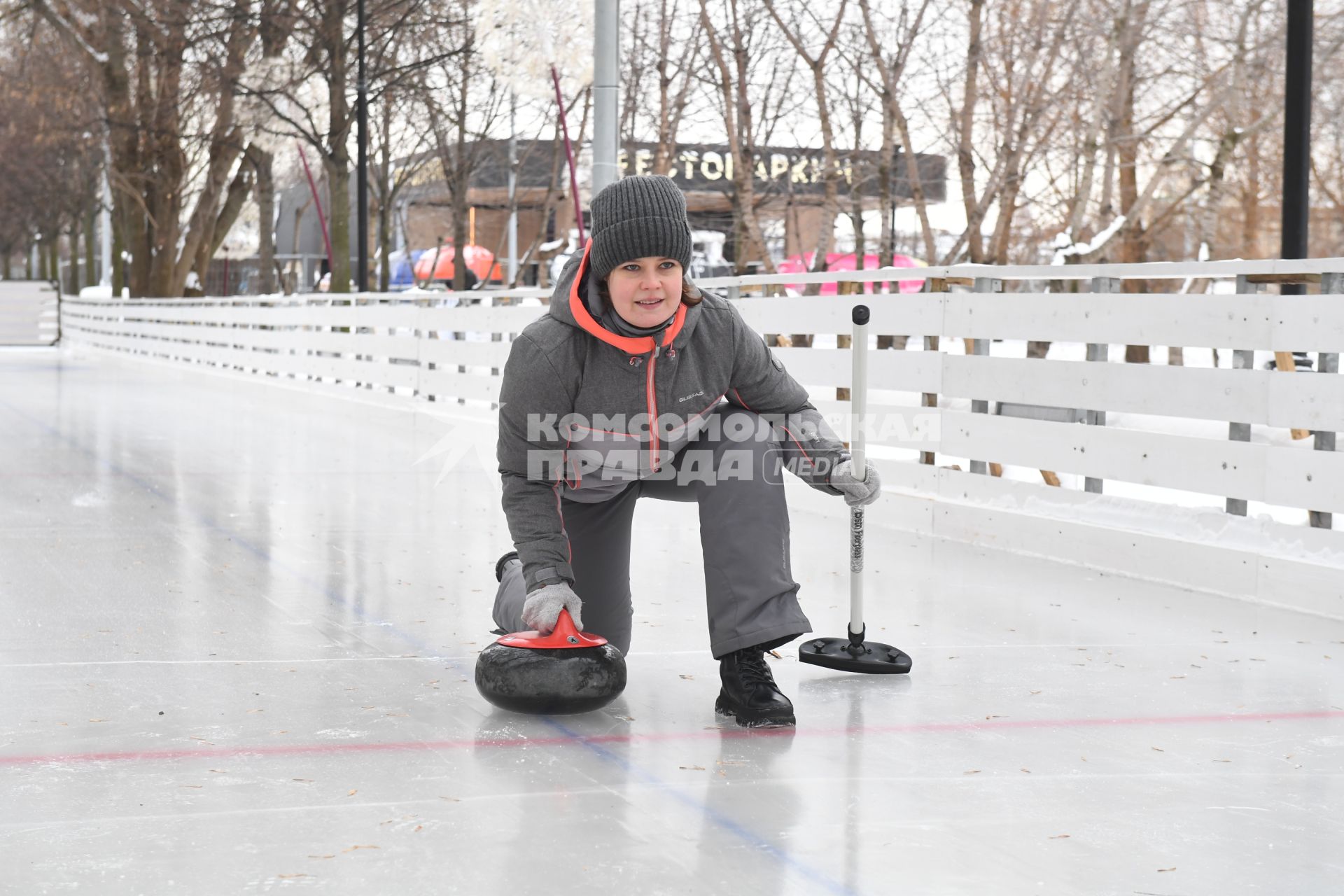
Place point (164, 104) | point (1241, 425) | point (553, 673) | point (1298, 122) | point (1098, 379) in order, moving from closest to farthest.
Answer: point (553, 673) < point (1241, 425) < point (1098, 379) < point (1298, 122) < point (164, 104)

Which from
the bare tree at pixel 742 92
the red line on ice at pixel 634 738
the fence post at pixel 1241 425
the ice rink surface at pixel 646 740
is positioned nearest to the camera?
the ice rink surface at pixel 646 740

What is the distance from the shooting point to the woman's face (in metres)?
4.04

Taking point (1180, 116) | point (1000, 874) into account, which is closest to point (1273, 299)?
point (1000, 874)

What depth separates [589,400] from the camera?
4.13 meters

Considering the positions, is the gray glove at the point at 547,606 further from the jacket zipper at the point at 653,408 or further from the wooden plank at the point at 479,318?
the wooden plank at the point at 479,318

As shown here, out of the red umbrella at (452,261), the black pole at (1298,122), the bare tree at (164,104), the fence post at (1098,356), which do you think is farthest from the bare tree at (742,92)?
the red umbrella at (452,261)

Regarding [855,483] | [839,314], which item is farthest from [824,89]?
[855,483]

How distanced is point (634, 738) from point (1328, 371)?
10.8ft

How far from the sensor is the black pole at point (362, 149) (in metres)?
23.6

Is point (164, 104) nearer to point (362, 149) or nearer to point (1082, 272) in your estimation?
point (362, 149)

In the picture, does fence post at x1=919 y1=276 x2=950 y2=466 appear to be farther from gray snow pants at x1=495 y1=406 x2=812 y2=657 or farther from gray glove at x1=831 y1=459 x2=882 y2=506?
gray snow pants at x1=495 y1=406 x2=812 y2=657

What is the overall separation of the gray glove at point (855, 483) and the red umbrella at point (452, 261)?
29.5 m

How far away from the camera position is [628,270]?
4.06 m

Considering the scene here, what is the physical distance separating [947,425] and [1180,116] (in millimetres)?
9954
